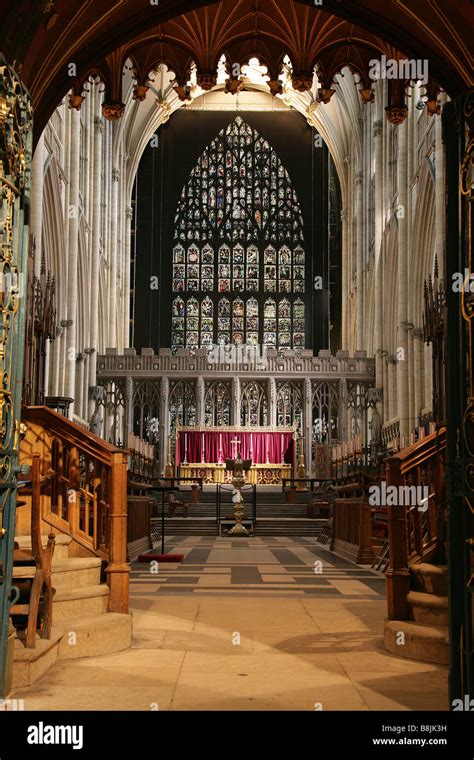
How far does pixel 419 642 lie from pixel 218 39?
13.7 feet

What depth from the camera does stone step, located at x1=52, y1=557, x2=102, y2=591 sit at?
17.0 feet

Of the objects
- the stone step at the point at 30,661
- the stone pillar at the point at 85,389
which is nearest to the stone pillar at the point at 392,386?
the stone pillar at the point at 85,389

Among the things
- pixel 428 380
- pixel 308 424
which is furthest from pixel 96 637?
pixel 308 424

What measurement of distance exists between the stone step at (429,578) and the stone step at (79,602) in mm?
1838

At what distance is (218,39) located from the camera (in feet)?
20.3

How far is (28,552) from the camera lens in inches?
192

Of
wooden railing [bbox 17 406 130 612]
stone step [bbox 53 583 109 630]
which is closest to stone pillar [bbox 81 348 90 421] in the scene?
wooden railing [bbox 17 406 130 612]

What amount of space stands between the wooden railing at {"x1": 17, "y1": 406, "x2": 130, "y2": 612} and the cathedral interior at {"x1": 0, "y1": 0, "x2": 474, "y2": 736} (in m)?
0.02

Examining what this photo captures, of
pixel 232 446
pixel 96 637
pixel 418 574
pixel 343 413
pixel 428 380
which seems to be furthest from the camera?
pixel 343 413

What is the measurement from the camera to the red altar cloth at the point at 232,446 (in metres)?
24.7

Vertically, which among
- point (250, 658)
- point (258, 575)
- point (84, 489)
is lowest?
point (258, 575)

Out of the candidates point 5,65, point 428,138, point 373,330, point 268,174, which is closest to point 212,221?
point 268,174

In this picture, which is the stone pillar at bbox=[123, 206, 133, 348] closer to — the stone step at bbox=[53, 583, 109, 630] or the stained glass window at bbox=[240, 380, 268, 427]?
the stained glass window at bbox=[240, 380, 268, 427]

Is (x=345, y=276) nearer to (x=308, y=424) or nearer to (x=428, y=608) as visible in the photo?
(x=308, y=424)
